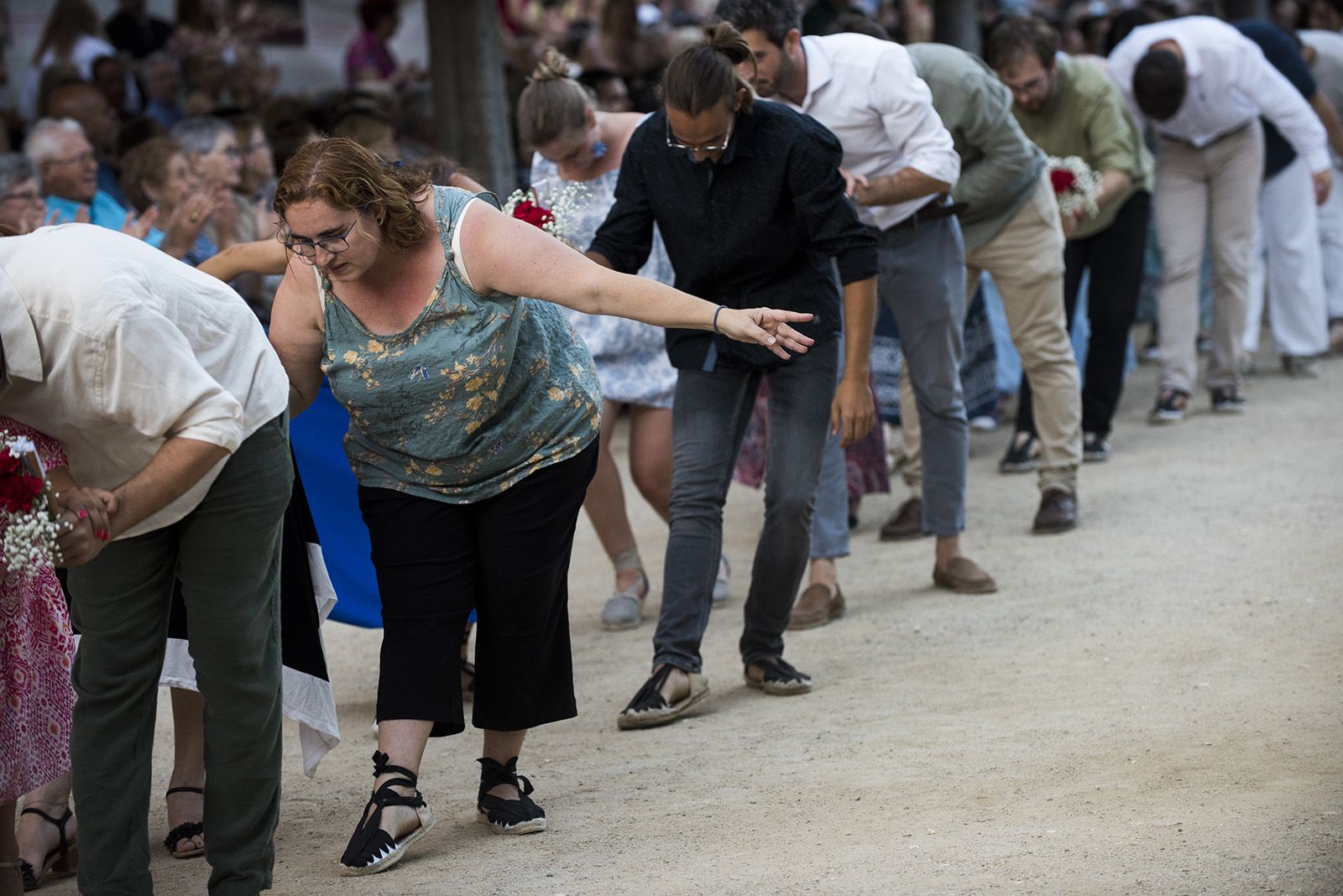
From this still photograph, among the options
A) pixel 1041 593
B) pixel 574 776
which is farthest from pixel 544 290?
pixel 1041 593

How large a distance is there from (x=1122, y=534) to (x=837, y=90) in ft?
7.50

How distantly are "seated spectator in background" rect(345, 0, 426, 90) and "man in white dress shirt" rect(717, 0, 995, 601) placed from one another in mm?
6552

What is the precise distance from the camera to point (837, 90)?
5.70 m

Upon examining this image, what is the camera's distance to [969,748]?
4.44m

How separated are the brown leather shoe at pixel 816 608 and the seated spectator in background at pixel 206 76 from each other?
5.89 meters

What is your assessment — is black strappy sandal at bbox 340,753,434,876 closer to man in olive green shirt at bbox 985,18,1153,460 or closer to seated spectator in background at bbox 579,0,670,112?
man in olive green shirt at bbox 985,18,1153,460

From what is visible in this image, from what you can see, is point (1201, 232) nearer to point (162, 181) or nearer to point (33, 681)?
point (162, 181)

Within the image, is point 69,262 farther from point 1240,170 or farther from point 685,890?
point 1240,170

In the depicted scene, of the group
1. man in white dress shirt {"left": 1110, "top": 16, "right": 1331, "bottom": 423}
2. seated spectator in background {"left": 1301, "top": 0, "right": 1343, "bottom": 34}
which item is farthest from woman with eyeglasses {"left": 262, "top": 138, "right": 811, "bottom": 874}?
seated spectator in background {"left": 1301, "top": 0, "right": 1343, "bottom": 34}

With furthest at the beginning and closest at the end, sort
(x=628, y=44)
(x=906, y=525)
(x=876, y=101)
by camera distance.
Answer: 1. (x=628, y=44)
2. (x=906, y=525)
3. (x=876, y=101)

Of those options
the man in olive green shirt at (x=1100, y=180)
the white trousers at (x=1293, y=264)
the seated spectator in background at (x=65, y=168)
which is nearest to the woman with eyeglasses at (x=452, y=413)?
the seated spectator in background at (x=65, y=168)

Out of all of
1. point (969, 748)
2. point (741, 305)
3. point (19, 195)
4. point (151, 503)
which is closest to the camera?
point (151, 503)

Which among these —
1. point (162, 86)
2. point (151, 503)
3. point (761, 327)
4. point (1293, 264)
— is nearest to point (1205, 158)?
point (1293, 264)

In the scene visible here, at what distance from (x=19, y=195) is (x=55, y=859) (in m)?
2.68
